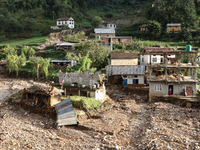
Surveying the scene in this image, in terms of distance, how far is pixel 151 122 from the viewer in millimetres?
16766

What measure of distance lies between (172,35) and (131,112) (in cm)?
3514

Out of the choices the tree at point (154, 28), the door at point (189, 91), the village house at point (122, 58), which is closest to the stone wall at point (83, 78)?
the door at point (189, 91)

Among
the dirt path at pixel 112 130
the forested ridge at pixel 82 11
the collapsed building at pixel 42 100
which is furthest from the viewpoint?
the forested ridge at pixel 82 11

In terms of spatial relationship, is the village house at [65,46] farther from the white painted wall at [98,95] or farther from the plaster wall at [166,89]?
the plaster wall at [166,89]

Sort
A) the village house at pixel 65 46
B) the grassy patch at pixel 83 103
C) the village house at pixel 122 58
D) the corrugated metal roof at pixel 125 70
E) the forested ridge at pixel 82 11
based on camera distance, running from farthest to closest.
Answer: the forested ridge at pixel 82 11 → the village house at pixel 65 46 → the village house at pixel 122 58 → the corrugated metal roof at pixel 125 70 → the grassy patch at pixel 83 103

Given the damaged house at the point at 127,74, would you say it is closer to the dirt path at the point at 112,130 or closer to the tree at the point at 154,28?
the dirt path at the point at 112,130

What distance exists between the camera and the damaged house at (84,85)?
21.0 meters

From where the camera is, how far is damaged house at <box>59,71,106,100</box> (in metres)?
21.0

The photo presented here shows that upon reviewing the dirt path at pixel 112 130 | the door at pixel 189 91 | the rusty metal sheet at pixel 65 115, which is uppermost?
the door at pixel 189 91

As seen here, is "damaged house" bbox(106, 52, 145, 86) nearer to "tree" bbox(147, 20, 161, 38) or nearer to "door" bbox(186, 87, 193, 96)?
"door" bbox(186, 87, 193, 96)

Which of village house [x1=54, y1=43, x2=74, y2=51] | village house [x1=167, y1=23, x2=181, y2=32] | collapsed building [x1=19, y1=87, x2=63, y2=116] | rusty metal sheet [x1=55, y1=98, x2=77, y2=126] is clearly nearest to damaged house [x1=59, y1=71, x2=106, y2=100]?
collapsed building [x1=19, y1=87, x2=63, y2=116]

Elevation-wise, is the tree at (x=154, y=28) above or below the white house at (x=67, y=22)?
below

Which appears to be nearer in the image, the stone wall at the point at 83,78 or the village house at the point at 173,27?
the stone wall at the point at 83,78

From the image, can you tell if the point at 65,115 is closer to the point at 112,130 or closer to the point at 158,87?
the point at 112,130
